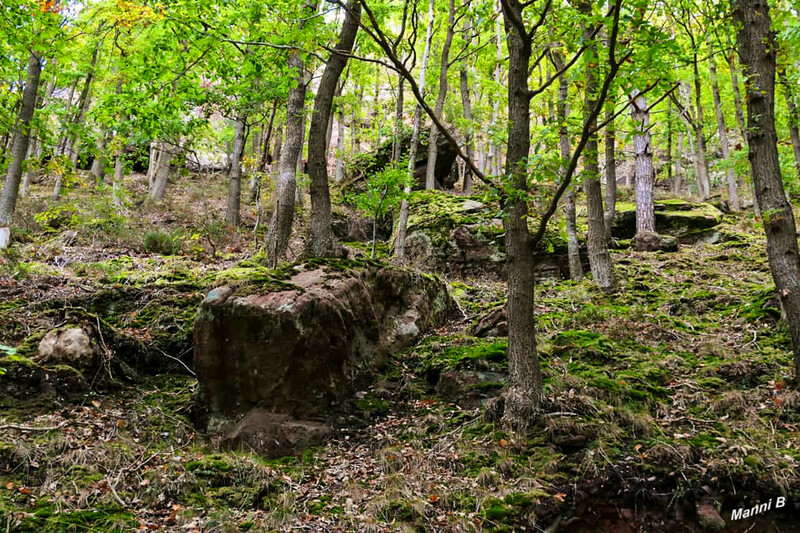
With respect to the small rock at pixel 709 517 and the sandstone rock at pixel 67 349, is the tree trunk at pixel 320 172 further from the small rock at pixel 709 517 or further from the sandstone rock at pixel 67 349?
the small rock at pixel 709 517

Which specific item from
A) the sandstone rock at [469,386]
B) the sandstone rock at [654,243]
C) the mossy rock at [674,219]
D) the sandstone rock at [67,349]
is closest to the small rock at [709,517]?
the sandstone rock at [469,386]

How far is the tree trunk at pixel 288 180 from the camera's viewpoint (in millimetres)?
7809

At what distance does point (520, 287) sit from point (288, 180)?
4706 millimetres

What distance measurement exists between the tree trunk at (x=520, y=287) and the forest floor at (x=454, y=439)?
0.26m

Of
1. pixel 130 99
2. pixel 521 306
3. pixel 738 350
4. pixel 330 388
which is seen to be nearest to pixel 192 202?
pixel 130 99

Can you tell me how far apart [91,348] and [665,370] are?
23.7ft

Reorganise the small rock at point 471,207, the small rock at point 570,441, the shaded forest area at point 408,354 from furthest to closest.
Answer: the small rock at point 471,207, the small rock at point 570,441, the shaded forest area at point 408,354

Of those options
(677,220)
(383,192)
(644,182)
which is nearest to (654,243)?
(644,182)

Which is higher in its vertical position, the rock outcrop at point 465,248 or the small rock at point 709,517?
the rock outcrop at point 465,248

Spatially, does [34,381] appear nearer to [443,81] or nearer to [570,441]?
[570,441]

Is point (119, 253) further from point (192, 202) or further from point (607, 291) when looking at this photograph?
point (607, 291)

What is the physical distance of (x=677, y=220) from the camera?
1225 cm

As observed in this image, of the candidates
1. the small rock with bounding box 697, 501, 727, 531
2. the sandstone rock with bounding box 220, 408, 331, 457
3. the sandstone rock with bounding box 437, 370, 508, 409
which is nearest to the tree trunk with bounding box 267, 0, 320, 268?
the sandstone rock with bounding box 220, 408, 331, 457

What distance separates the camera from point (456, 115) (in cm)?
2070
